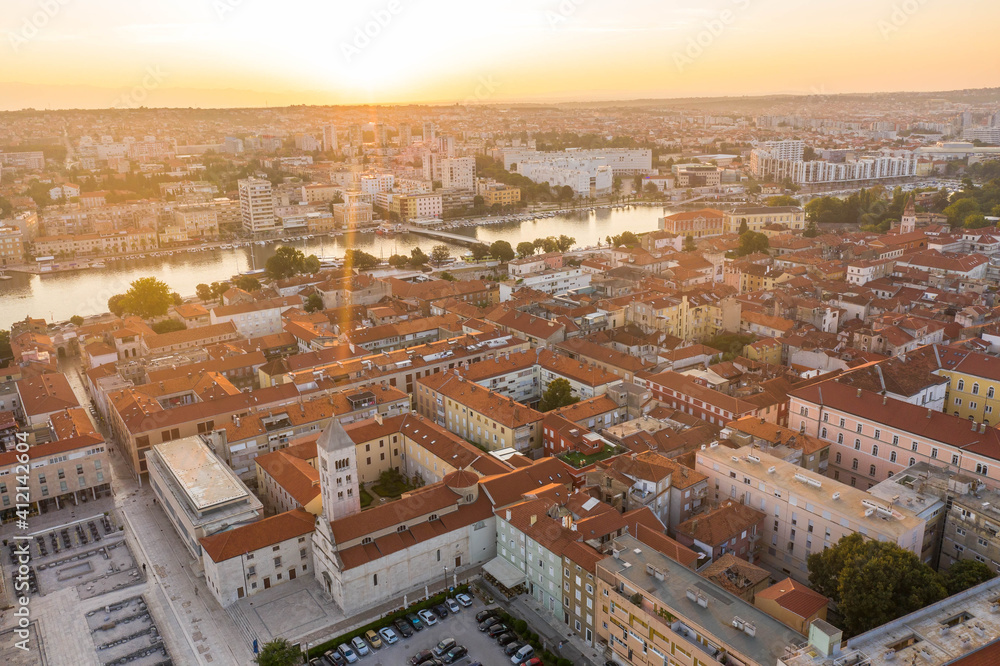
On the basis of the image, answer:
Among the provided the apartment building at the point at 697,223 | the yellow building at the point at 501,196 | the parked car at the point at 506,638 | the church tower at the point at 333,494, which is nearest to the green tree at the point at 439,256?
the apartment building at the point at 697,223

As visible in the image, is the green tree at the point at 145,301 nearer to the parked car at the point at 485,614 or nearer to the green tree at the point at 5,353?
the green tree at the point at 5,353

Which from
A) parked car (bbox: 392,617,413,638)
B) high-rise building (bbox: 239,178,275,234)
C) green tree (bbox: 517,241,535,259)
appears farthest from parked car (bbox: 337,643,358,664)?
high-rise building (bbox: 239,178,275,234)

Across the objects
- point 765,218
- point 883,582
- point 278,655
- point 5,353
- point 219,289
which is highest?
point 765,218

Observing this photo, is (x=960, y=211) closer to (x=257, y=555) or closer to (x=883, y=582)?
(x=883, y=582)

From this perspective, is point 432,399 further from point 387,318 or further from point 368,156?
point 368,156

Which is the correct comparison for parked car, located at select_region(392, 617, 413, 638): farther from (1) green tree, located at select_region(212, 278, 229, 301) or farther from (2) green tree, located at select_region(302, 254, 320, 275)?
(2) green tree, located at select_region(302, 254, 320, 275)

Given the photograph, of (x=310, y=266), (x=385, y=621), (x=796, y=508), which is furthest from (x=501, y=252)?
(x=385, y=621)

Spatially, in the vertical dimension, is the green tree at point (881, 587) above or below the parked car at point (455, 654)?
above
